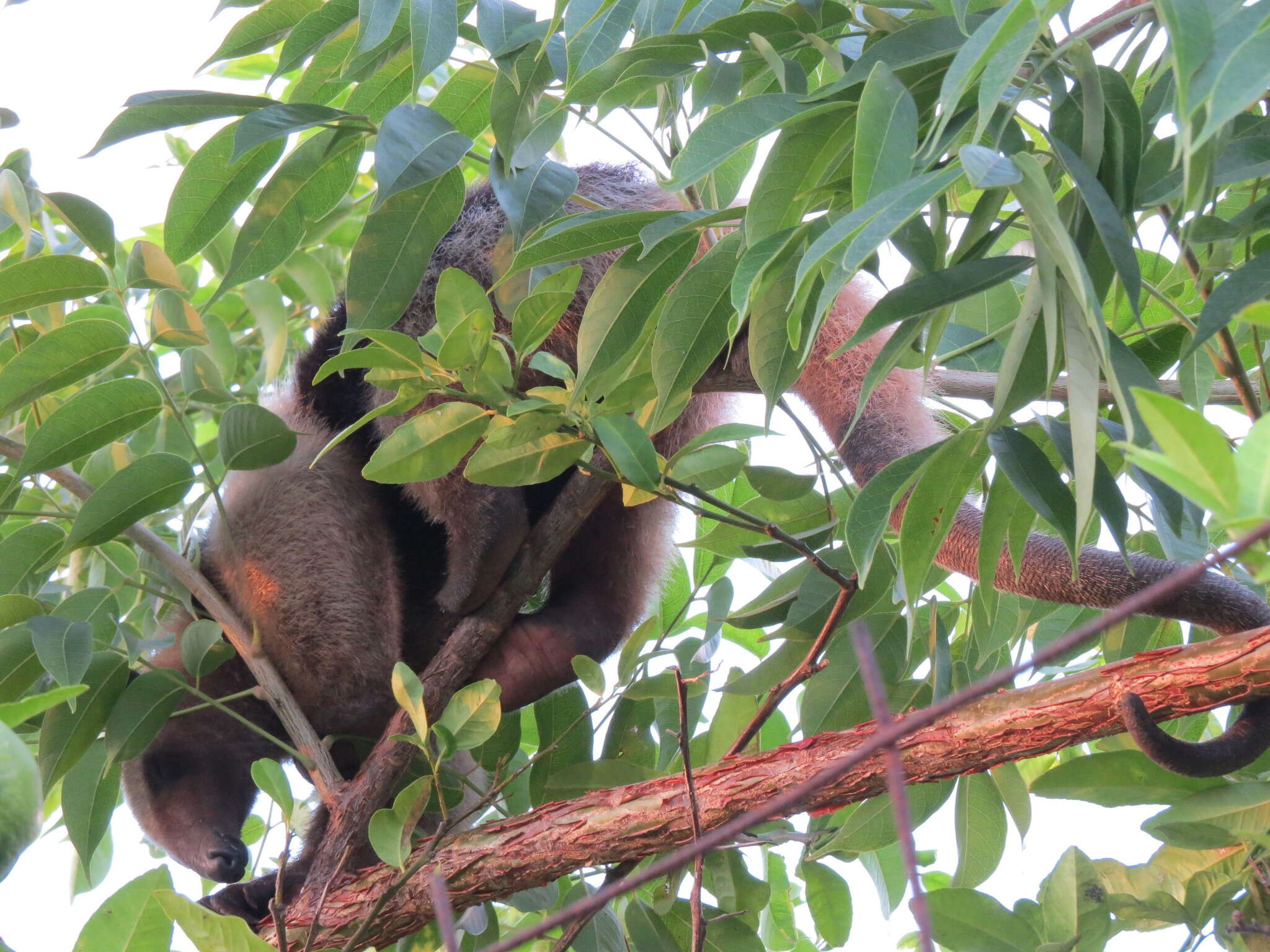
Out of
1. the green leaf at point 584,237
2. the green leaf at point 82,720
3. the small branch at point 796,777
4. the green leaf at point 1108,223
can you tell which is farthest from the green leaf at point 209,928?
the green leaf at point 1108,223

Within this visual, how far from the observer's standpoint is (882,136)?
109cm

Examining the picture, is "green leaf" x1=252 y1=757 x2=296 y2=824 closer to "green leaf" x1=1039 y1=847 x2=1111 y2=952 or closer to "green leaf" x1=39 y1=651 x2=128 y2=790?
"green leaf" x1=39 y1=651 x2=128 y2=790

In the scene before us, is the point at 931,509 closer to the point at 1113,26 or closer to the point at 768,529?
the point at 768,529

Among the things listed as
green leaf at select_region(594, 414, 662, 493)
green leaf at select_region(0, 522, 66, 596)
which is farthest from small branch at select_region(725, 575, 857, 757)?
green leaf at select_region(0, 522, 66, 596)

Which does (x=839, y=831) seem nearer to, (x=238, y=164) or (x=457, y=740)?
(x=457, y=740)

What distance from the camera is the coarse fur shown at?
2.19 m

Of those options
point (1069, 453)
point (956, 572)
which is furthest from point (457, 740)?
point (1069, 453)

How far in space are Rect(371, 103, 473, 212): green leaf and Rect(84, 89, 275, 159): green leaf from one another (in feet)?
0.74

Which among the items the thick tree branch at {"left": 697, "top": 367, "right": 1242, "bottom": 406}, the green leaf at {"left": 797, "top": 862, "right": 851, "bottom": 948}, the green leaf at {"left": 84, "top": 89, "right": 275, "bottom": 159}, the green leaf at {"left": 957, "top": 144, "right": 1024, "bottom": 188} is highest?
the green leaf at {"left": 84, "top": 89, "right": 275, "bottom": 159}

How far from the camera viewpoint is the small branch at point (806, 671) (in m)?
1.65

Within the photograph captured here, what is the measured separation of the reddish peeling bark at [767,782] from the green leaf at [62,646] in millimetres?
510

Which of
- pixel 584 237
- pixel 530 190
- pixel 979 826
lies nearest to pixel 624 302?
pixel 584 237

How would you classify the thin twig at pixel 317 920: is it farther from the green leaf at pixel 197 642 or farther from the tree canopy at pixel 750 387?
the green leaf at pixel 197 642

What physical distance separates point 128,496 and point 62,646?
0.23m
